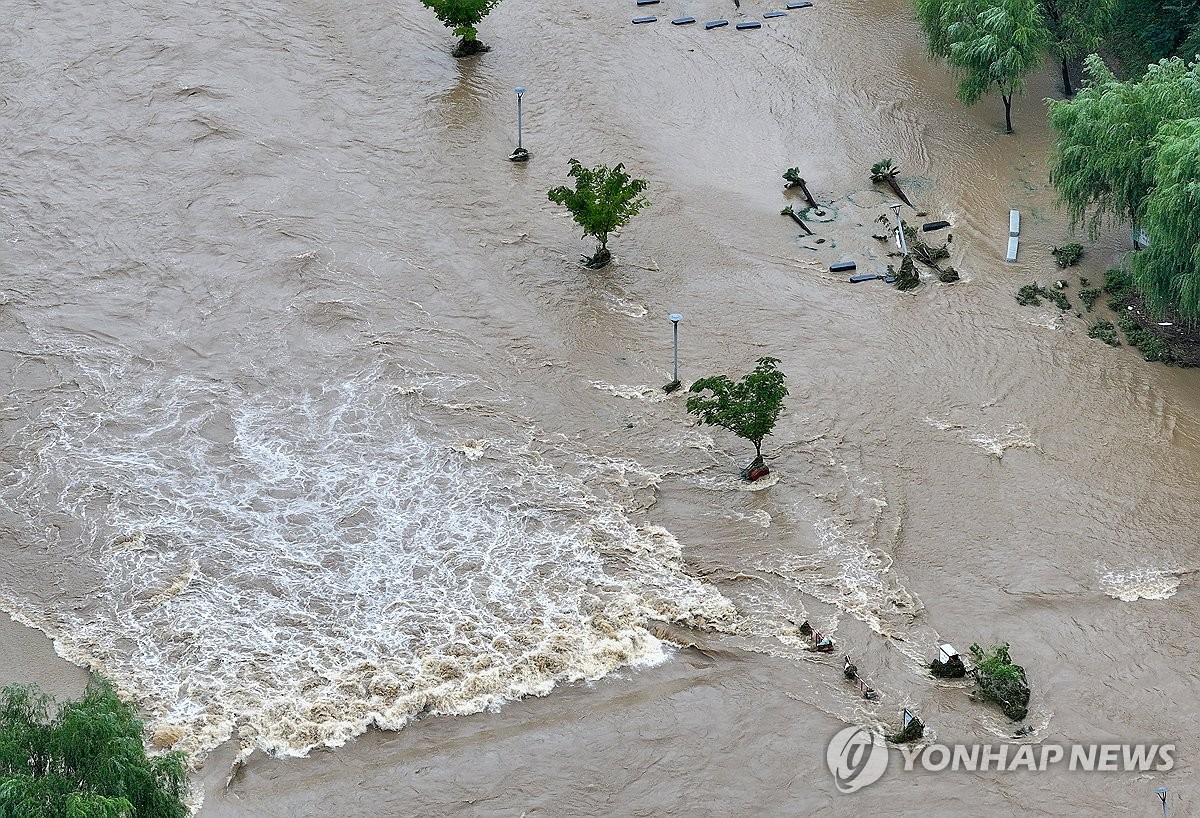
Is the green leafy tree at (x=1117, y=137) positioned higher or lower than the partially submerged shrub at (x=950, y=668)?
higher

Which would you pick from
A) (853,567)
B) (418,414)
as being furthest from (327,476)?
(853,567)

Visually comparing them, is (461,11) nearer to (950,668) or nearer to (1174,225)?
(1174,225)

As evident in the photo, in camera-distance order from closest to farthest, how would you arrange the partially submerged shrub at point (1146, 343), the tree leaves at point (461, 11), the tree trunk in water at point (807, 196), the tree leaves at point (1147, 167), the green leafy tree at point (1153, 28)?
the tree leaves at point (1147, 167)
the partially submerged shrub at point (1146, 343)
the tree trunk in water at point (807, 196)
the green leafy tree at point (1153, 28)
the tree leaves at point (461, 11)

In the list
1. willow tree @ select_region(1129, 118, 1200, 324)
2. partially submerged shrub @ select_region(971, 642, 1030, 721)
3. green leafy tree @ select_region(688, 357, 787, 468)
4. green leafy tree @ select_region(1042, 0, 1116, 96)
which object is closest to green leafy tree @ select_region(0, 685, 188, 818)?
green leafy tree @ select_region(688, 357, 787, 468)

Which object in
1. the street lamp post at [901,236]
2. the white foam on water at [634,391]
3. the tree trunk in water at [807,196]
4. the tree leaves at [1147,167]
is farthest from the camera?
the tree trunk in water at [807,196]

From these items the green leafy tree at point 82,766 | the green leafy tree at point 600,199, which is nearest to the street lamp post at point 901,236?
the green leafy tree at point 600,199

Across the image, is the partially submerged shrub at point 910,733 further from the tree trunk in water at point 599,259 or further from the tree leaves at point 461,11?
the tree leaves at point 461,11
